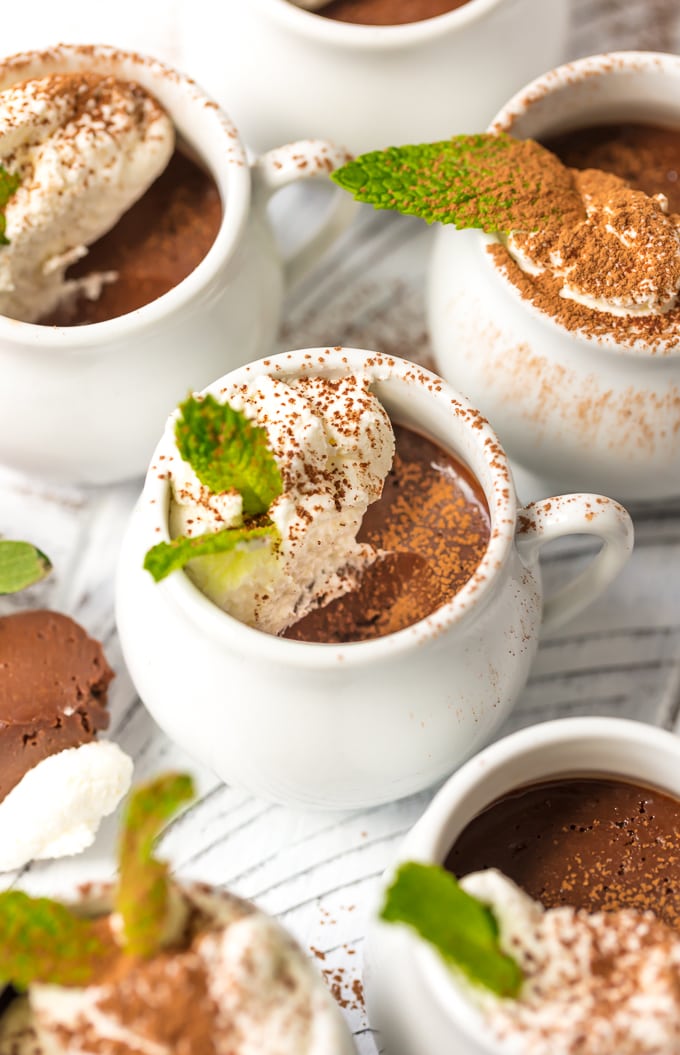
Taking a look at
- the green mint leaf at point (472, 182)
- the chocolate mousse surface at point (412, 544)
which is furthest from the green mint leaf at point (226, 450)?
the green mint leaf at point (472, 182)

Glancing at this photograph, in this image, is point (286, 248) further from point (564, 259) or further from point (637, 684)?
point (637, 684)

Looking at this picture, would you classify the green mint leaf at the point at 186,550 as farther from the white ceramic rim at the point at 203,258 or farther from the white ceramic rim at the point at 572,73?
the white ceramic rim at the point at 572,73

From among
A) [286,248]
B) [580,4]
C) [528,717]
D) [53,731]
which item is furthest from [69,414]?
[580,4]

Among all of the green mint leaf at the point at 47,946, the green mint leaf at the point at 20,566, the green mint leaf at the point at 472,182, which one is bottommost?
the green mint leaf at the point at 20,566

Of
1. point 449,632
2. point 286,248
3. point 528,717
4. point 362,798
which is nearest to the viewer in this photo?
point 449,632

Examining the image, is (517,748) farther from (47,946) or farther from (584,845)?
(47,946)

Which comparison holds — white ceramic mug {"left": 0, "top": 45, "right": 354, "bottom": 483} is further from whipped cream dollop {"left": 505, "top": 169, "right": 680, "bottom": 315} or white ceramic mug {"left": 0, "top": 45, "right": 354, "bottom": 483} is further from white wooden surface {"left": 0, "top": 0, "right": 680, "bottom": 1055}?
whipped cream dollop {"left": 505, "top": 169, "right": 680, "bottom": 315}

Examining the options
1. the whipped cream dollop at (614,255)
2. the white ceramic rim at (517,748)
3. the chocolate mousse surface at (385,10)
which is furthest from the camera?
the chocolate mousse surface at (385,10)
